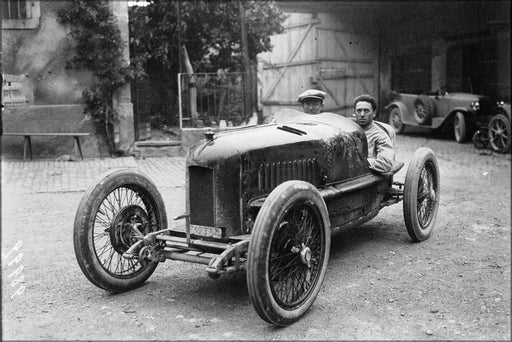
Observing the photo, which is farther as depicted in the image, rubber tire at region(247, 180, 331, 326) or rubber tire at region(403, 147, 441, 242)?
rubber tire at region(403, 147, 441, 242)

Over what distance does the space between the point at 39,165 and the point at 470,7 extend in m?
12.7

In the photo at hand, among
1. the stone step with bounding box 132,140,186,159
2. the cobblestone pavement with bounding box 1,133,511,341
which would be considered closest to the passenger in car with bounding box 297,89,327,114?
the cobblestone pavement with bounding box 1,133,511,341

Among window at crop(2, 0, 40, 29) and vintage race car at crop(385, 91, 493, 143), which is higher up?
window at crop(2, 0, 40, 29)

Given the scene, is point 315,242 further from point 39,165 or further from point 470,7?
point 470,7

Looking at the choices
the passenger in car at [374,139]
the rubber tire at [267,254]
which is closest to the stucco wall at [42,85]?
the passenger in car at [374,139]

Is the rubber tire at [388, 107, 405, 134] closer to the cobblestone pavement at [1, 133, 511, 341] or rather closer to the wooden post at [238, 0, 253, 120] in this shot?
the wooden post at [238, 0, 253, 120]

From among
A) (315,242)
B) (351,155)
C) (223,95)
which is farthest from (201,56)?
(315,242)

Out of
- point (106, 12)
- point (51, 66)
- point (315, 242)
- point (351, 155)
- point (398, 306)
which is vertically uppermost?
point (106, 12)

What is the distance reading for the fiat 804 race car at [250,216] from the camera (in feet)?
11.5

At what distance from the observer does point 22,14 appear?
34.9 ft

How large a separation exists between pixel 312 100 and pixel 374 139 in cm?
72

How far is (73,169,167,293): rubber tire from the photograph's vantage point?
3.90 m

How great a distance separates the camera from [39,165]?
10062mm

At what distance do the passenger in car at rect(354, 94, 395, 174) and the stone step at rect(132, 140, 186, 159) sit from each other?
6.77 metres
